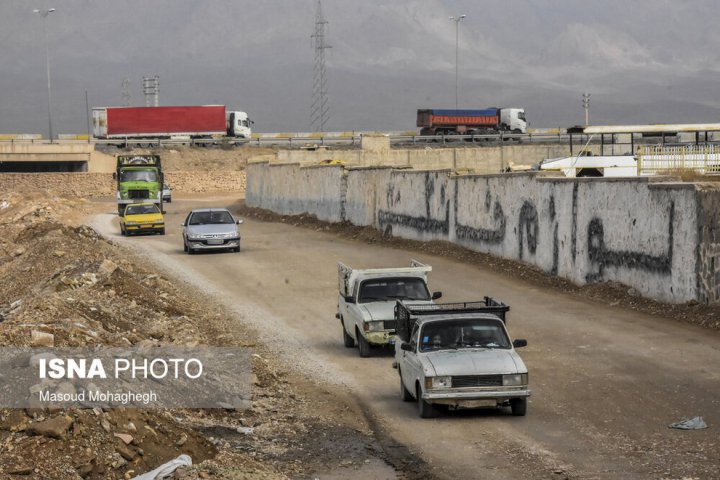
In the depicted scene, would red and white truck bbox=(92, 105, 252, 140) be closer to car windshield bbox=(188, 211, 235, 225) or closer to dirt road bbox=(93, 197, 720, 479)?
car windshield bbox=(188, 211, 235, 225)

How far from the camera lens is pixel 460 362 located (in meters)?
15.0

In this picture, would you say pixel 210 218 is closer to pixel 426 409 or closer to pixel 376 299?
pixel 376 299

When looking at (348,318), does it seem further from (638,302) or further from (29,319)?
(638,302)

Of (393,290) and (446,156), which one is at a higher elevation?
(446,156)

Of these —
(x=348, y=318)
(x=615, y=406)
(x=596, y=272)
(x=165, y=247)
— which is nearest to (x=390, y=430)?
(x=615, y=406)

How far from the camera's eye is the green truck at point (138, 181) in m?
55.9

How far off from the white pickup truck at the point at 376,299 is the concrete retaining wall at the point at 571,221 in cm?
700

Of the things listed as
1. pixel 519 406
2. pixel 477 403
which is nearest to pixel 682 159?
pixel 519 406

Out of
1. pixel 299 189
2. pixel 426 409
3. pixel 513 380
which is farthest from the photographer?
pixel 299 189

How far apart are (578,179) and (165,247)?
64.8 feet

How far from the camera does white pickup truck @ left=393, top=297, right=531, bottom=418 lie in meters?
14.8

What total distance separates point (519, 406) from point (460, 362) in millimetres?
1086

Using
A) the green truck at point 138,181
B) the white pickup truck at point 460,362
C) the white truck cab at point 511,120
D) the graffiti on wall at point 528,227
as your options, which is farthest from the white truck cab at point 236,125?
the white pickup truck at point 460,362

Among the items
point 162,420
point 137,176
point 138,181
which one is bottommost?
point 162,420
